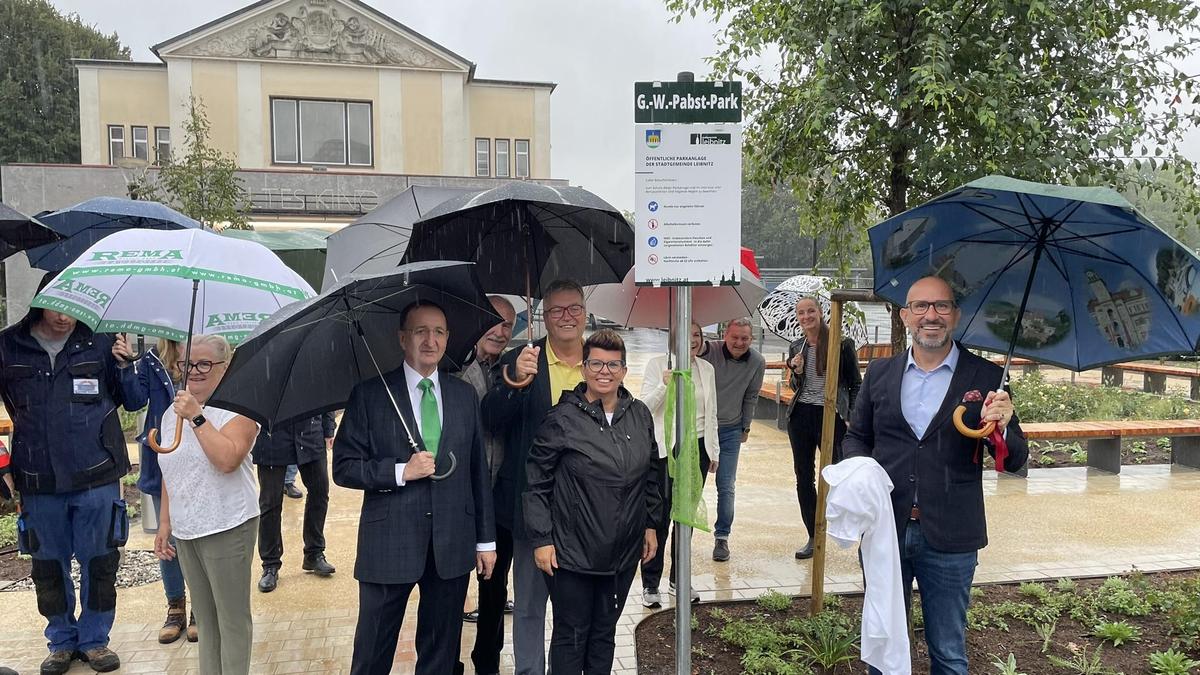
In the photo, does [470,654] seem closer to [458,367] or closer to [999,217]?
[458,367]

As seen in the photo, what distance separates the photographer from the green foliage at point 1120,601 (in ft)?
16.3

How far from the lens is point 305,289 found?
3842 mm

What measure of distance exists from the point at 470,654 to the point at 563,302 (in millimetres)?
2089

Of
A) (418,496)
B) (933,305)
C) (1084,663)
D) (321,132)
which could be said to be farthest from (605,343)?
(321,132)

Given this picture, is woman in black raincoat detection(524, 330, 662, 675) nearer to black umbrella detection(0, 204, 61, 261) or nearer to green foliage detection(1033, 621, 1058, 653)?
green foliage detection(1033, 621, 1058, 653)

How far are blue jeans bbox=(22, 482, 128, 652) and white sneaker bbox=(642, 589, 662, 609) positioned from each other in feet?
9.91

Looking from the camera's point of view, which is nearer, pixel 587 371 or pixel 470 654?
pixel 587 371

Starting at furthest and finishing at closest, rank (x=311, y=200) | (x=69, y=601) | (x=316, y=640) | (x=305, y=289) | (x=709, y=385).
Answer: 1. (x=311, y=200)
2. (x=709, y=385)
3. (x=316, y=640)
4. (x=69, y=601)
5. (x=305, y=289)

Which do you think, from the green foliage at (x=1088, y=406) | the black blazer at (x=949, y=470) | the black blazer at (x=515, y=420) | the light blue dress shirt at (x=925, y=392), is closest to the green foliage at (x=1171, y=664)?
the black blazer at (x=949, y=470)

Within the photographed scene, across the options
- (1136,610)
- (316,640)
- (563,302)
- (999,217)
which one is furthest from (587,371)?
(1136,610)

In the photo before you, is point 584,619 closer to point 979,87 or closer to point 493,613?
point 493,613

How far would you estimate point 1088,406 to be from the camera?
39.0ft

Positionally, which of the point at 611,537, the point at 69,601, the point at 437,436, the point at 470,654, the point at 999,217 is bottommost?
the point at 470,654

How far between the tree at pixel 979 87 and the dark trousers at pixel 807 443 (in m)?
1.61
